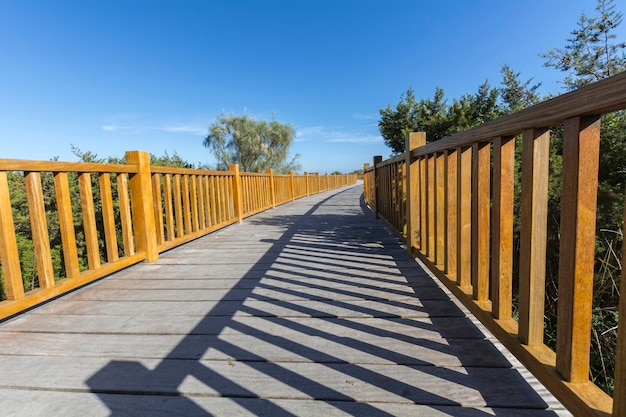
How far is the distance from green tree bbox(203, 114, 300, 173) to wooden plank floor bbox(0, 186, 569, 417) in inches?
813

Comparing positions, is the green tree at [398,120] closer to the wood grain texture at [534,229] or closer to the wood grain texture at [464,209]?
the wood grain texture at [464,209]

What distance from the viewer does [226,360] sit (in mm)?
1232

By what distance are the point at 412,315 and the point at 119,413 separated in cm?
123

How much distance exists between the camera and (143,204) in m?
2.74

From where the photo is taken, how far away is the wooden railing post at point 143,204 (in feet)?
8.89

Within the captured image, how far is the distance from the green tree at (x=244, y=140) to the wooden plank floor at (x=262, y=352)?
20658 mm

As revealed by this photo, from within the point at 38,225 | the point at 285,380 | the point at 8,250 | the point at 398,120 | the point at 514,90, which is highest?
the point at 514,90

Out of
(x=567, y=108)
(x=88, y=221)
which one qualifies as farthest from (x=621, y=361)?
(x=88, y=221)

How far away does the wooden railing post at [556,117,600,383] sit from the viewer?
736 millimetres

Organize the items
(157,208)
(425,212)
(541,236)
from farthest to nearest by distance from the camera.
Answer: (157,208) < (425,212) < (541,236)

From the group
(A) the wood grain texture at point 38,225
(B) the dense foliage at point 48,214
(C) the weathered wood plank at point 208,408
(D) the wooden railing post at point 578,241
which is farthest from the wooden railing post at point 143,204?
(B) the dense foliage at point 48,214

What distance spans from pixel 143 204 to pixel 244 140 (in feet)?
66.4

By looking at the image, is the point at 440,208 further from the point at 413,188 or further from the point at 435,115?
the point at 435,115

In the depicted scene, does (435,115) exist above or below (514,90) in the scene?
below
